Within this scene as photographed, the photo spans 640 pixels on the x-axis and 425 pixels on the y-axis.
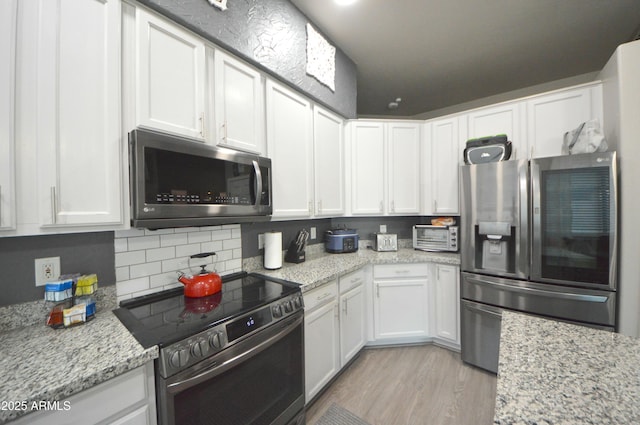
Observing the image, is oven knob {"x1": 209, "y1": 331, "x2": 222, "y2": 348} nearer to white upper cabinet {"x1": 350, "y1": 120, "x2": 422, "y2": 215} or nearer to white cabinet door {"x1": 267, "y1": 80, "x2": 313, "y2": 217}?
white cabinet door {"x1": 267, "y1": 80, "x2": 313, "y2": 217}

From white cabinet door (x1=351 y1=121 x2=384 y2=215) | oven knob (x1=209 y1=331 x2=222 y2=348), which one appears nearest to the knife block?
white cabinet door (x1=351 y1=121 x2=384 y2=215)

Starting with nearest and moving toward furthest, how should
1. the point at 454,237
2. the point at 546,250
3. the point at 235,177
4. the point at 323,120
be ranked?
the point at 235,177 → the point at 546,250 → the point at 323,120 → the point at 454,237

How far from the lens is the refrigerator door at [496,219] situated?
6.23ft

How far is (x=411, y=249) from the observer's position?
2.90 metres

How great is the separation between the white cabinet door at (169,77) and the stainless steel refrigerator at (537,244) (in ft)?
7.06

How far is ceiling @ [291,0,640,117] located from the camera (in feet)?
6.17

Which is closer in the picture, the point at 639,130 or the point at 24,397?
the point at 24,397

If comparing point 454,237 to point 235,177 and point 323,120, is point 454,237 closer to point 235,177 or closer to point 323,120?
point 323,120

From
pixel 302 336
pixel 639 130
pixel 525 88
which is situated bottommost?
pixel 302 336

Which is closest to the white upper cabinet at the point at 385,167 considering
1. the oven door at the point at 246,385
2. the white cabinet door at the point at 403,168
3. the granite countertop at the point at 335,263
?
the white cabinet door at the point at 403,168

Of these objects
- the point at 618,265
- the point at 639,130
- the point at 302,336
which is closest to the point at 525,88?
the point at 639,130

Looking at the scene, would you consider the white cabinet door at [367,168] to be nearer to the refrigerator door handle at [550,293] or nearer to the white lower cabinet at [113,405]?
the refrigerator door handle at [550,293]

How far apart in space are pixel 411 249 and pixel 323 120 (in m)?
1.80

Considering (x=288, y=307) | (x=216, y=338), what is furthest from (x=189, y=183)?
(x=288, y=307)
